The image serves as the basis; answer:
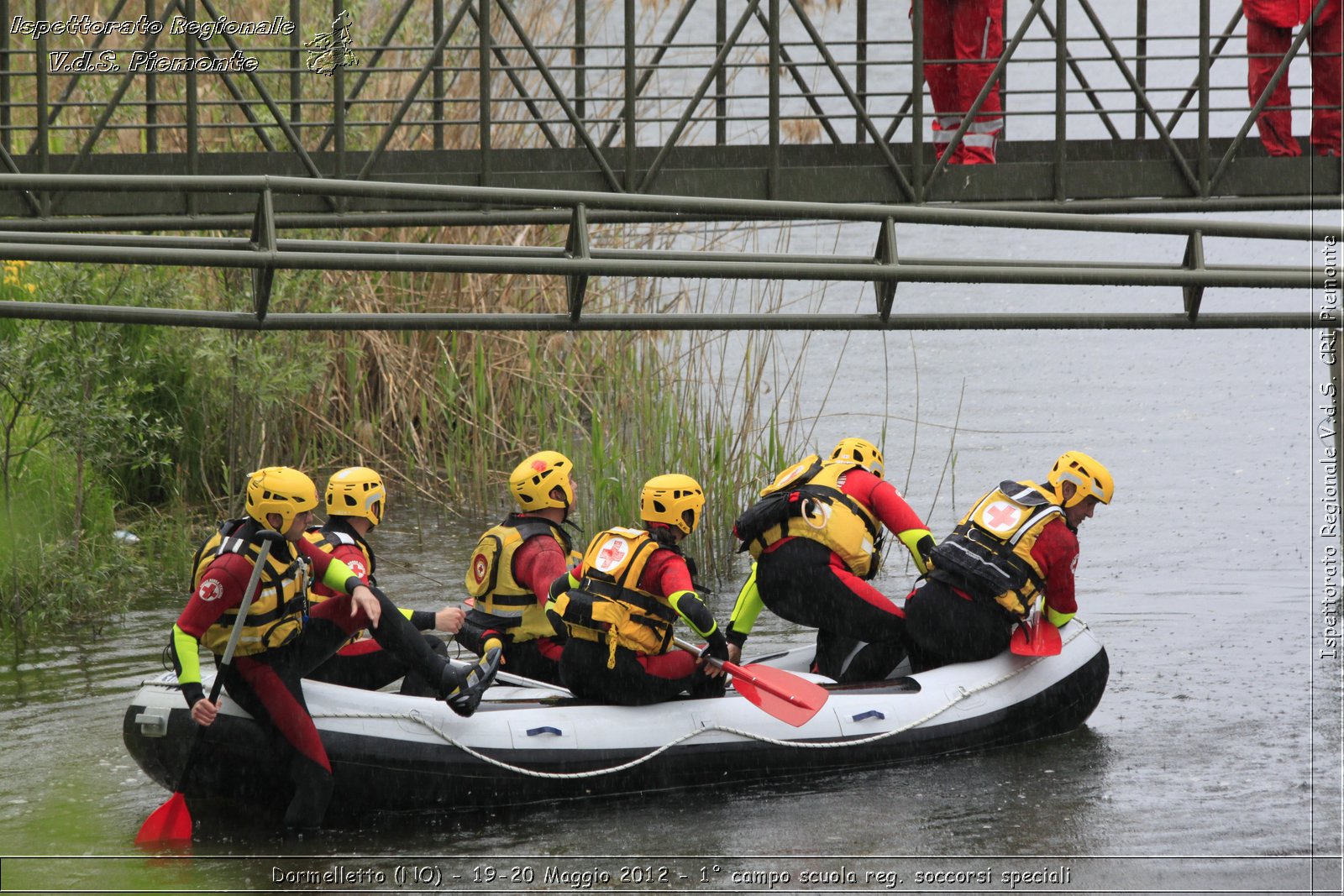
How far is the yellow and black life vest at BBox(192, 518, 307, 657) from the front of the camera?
7.36 metres

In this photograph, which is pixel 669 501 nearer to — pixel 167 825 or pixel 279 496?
pixel 279 496

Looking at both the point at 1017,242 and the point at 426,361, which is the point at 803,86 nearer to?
the point at 426,361

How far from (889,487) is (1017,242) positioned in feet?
53.7

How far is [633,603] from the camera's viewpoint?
26.6 feet

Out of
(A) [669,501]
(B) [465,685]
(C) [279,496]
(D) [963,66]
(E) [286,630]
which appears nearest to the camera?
(C) [279,496]

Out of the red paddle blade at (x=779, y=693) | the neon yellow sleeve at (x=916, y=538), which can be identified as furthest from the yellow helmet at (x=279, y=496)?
the neon yellow sleeve at (x=916, y=538)

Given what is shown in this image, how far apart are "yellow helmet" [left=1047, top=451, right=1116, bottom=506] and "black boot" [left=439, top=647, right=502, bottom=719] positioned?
9.31ft

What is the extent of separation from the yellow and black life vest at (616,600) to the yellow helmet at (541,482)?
0.38 meters

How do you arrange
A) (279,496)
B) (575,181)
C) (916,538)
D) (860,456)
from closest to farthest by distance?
(279,496) → (916,538) → (860,456) → (575,181)

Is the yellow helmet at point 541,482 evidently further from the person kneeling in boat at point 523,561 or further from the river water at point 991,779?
the river water at point 991,779

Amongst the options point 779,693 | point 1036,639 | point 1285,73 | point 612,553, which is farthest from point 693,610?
point 1285,73

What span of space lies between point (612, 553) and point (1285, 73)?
15.2ft

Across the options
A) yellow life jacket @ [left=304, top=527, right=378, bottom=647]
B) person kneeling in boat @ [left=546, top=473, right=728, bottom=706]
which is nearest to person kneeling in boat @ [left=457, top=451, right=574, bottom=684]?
person kneeling in boat @ [left=546, top=473, right=728, bottom=706]

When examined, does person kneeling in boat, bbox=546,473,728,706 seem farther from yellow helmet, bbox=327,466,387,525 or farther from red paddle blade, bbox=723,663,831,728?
yellow helmet, bbox=327,466,387,525
